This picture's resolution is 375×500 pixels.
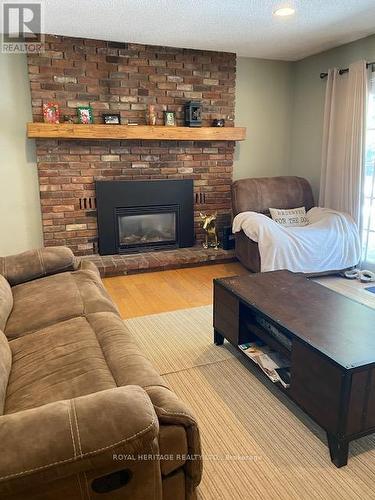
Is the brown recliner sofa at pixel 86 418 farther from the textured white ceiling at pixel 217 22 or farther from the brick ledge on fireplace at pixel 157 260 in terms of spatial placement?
the textured white ceiling at pixel 217 22

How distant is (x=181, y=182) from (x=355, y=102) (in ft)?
6.55

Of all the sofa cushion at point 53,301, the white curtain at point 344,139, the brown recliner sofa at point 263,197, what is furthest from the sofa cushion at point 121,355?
the white curtain at point 344,139

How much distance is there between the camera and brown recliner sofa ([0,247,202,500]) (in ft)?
2.95

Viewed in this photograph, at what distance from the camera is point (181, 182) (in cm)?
445

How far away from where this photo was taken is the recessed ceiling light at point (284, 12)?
2955mm

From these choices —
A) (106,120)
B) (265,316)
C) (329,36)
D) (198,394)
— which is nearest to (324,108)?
(329,36)

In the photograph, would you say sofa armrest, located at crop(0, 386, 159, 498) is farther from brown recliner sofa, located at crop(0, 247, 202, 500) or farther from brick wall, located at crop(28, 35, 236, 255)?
brick wall, located at crop(28, 35, 236, 255)

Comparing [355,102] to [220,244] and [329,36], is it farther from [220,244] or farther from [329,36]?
[220,244]

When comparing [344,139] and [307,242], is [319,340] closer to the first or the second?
[307,242]

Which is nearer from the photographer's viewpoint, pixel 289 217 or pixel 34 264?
pixel 34 264

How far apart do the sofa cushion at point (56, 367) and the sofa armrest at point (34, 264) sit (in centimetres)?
72

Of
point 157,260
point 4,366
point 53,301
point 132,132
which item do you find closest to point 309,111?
point 132,132

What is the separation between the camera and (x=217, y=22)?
326 centimetres

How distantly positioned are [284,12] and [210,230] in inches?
89.1
